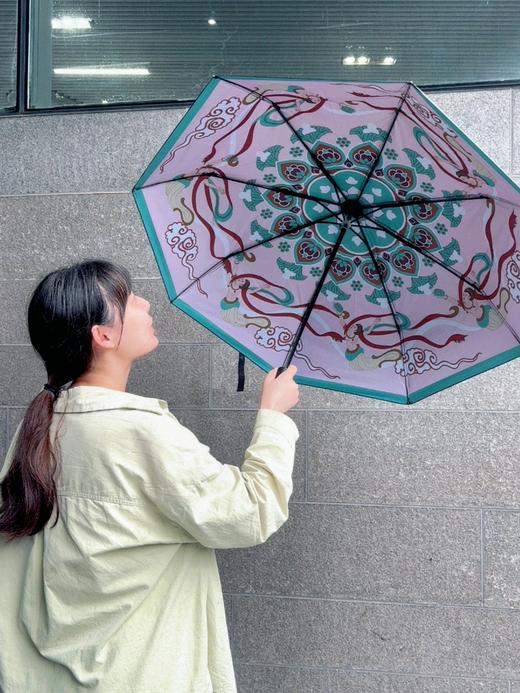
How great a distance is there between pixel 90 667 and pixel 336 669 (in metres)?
1.68

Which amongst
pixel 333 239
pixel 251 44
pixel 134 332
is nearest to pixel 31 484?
pixel 134 332

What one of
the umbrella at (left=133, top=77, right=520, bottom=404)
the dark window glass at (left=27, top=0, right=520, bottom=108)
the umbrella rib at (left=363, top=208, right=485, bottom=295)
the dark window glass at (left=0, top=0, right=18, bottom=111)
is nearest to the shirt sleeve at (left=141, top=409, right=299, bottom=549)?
the umbrella at (left=133, top=77, right=520, bottom=404)

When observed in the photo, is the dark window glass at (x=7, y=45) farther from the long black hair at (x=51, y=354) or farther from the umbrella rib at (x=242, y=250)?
the long black hair at (x=51, y=354)

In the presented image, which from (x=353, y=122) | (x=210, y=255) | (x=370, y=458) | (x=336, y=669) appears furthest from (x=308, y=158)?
(x=336, y=669)

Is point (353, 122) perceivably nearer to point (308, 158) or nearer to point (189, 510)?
point (308, 158)

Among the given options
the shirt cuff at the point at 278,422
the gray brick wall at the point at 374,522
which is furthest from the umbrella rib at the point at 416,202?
the gray brick wall at the point at 374,522

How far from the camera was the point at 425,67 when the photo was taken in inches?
144

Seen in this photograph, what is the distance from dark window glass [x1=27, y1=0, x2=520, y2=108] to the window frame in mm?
30

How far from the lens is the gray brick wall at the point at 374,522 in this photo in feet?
11.0

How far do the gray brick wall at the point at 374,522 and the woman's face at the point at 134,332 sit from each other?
1326 millimetres

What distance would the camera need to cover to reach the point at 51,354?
7.06 feet

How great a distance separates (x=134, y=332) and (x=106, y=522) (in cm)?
49

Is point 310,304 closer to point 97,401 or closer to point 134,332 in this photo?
point 134,332

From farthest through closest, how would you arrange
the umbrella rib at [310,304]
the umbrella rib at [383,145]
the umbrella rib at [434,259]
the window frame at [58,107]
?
the window frame at [58,107]
the umbrella rib at [310,304]
the umbrella rib at [434,259]
the umbrella rib at [383,145]
